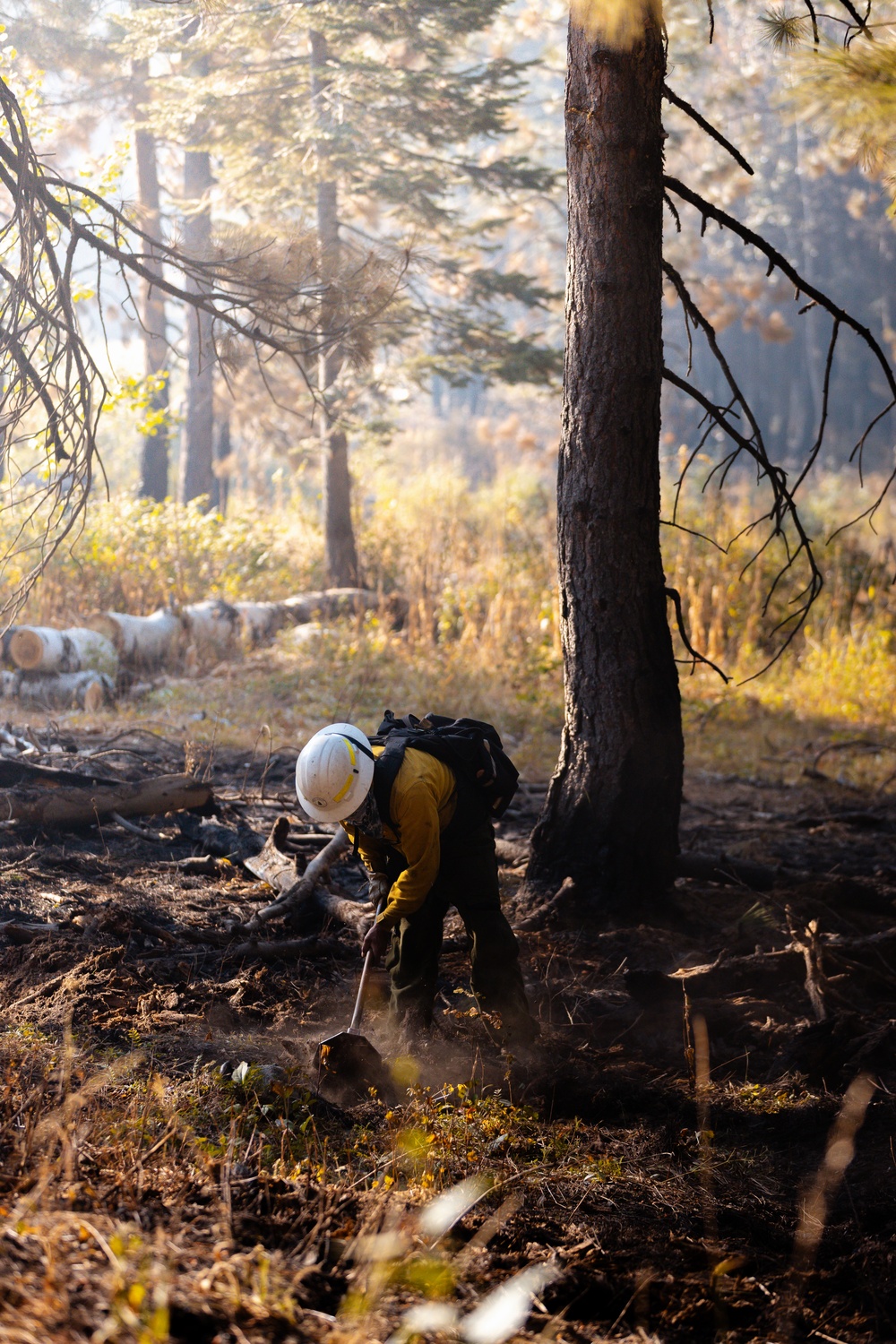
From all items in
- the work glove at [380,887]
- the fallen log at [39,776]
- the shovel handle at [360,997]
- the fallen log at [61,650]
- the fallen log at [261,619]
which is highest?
the fallen log at [261,619]

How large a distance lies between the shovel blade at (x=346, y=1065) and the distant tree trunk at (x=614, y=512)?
1.76 meters

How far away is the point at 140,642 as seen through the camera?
10539 mm

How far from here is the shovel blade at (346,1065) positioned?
3607 mm

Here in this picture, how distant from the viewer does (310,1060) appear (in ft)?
12.6

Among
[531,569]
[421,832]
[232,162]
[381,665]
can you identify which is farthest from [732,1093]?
[232,162]

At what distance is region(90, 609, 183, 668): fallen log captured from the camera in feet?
34.0

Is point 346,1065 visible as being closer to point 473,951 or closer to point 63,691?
point 473,951

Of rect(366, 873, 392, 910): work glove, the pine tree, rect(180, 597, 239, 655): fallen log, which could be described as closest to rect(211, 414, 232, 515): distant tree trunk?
the pine tree

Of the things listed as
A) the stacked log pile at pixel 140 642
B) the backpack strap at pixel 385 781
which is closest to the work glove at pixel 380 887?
the backpack strap at pixel 385 781

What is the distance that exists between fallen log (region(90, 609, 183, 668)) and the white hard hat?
23.7ft

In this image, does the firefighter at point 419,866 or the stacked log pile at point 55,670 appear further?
the stacked log pile at point 55,670

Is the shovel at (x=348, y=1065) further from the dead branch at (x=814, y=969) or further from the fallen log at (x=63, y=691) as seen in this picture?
the fallen log at (x=63, y=691)

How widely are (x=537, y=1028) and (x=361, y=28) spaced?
35.2 ft

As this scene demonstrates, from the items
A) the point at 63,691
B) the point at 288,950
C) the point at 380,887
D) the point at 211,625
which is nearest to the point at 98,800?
the point at 288,950
